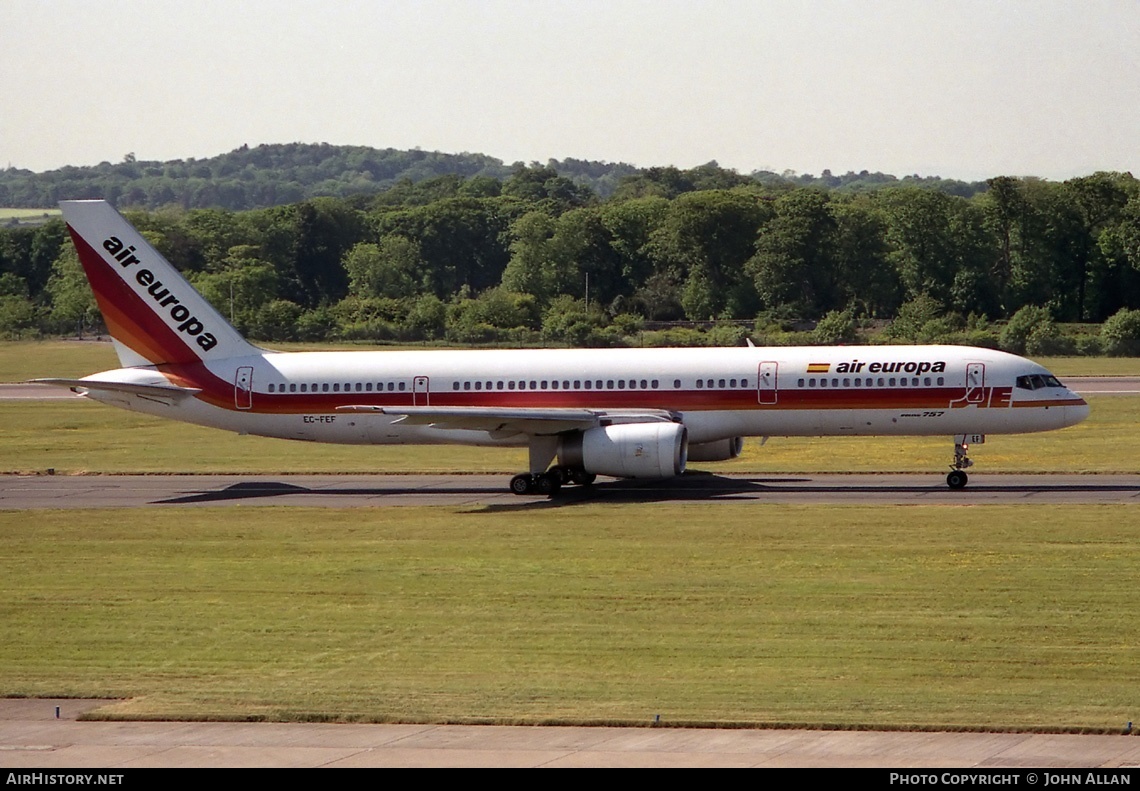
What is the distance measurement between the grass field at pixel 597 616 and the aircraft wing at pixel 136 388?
6.57m

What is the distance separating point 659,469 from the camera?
4234 cm

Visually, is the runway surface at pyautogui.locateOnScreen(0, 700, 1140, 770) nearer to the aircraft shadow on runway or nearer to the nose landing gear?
the aircraft shadow on runway

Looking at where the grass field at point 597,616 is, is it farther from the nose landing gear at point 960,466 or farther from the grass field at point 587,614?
the nose landing gear at point 960,466

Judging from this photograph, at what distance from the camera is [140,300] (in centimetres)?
4822

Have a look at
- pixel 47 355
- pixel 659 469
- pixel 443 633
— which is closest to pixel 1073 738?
pixel 443 633

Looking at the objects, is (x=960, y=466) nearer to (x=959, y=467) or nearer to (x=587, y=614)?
(x=959, y=467)

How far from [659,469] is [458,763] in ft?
81.3

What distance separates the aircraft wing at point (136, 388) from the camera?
45500 millimetres

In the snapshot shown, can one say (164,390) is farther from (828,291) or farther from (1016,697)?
(828,291)

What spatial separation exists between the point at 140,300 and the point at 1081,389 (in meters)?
51.4

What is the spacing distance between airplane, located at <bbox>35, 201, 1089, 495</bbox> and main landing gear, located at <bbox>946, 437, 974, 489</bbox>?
2.6 inches

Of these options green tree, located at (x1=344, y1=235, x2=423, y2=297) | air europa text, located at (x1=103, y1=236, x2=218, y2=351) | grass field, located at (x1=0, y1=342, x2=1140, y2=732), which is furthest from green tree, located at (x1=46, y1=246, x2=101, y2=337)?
grass field, located at (x1=0, y1=342, x2=1140, y2=732)

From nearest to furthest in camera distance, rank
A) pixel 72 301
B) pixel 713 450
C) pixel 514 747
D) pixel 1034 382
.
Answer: pixel 514 747, pixel 1034 382, pixel 713 450, pixel 72 301

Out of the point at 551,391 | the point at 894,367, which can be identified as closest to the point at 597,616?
the point at 551,391
